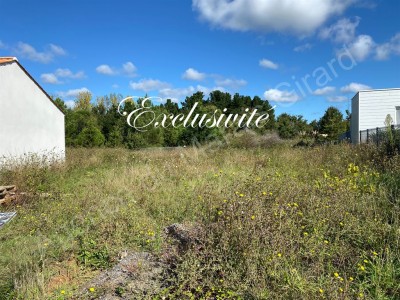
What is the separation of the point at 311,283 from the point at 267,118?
31.3 metres

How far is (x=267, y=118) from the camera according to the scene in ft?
108

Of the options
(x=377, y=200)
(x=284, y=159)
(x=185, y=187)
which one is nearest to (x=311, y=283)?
(x=377, y=200)

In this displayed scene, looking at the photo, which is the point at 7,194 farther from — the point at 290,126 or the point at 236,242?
the point at 290,126

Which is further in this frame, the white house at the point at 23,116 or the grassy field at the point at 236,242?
the white house at the point at 23,116

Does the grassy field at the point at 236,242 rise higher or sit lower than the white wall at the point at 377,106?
lower

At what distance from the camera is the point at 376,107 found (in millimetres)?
17953

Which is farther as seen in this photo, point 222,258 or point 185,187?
point 185,187

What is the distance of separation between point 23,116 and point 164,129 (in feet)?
48.6

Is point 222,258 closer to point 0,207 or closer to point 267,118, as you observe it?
point 0,207

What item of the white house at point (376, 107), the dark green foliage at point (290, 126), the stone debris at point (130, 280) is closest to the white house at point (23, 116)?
the stone debris at point (130, 280)

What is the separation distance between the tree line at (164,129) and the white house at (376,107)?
16.5ft

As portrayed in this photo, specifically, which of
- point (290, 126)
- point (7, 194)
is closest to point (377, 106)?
point (290, 126)

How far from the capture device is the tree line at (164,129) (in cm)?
2497

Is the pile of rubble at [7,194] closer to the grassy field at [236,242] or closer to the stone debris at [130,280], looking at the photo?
the grassy field at [236,242]
